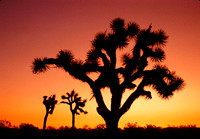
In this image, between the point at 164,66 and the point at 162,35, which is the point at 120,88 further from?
the point at 162,35

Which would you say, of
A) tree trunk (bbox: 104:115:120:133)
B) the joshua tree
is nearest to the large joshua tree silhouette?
tree trunk (bbox: 104:115:120:133)

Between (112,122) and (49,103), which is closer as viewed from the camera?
(112,122)

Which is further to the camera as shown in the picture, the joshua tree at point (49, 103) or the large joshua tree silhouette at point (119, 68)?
the joshua tree at point (49, 103)

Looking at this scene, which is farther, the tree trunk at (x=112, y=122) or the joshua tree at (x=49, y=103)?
the joshua tree at (x=49, y=103)

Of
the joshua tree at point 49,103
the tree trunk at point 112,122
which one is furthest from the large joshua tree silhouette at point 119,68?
the joshua tree at point 49,103

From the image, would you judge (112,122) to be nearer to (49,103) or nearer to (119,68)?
(119,68)

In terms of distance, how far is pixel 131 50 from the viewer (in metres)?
14.1

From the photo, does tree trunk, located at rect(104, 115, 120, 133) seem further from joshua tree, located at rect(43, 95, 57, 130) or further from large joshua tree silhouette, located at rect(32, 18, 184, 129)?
joshua tree, located at rect(43, 95, 57, 130)

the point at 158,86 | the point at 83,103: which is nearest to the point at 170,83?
the point at 158,86

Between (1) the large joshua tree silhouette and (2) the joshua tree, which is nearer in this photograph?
(1) the large joshua tree silhouette

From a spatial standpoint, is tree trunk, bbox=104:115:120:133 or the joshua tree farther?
the joshua tree

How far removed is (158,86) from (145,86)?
0.70 metres

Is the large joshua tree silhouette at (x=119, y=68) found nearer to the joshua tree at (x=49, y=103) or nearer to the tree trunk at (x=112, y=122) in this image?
the tree trunk at (x=112, y=122)

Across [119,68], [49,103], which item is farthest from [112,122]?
[49,103]
